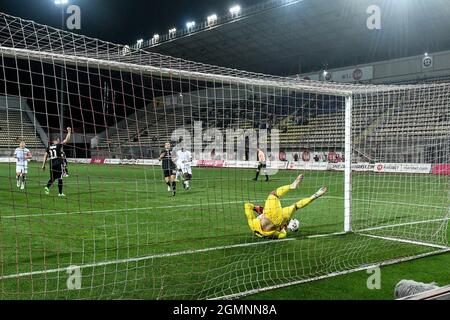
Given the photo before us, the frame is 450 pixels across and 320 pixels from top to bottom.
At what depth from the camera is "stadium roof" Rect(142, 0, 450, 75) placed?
92.0 feet

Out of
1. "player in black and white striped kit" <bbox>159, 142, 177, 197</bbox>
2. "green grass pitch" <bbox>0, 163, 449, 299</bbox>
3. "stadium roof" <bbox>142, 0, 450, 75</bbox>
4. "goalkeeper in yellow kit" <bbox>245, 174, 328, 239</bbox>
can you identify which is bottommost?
"green grass pitch" <bbox>0, 163, 449, 299</bbox>

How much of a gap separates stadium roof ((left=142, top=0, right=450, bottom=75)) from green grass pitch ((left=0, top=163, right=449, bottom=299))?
18.7 meters

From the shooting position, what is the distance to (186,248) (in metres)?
6.91

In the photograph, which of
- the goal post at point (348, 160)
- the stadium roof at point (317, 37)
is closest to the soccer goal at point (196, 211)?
the goal post at point (348, 160)

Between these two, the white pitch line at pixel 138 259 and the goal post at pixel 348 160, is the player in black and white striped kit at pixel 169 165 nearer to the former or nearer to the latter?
the goal post at pixel 348 160

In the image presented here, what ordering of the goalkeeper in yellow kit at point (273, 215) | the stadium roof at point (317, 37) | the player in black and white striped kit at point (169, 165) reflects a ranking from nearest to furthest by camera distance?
the goalkeeper in yellow kit at point (273, 215), the player in black and white striped kit at point (169, 165), the stadium roof at point (317, 37)

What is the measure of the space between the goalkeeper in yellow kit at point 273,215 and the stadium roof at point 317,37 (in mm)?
22677

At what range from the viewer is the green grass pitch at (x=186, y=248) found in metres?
5.04

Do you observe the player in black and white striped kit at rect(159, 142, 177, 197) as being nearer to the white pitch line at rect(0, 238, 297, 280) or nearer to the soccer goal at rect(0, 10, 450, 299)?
the soccer goal at rect(0, 10, 450, 299)

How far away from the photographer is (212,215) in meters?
10.6

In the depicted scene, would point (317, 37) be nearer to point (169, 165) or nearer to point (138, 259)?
point (169, 165)

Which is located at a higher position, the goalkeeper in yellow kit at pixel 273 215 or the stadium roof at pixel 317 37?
the stadium roof at pixel 317 37

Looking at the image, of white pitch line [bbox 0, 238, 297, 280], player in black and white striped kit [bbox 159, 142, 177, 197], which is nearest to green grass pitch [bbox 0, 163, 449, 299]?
white pitch line [bbox 0, 238, 297, 280]

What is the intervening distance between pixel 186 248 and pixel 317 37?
2912 cm
